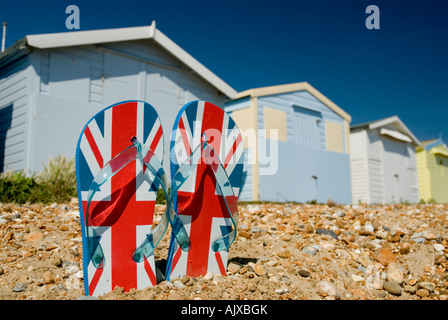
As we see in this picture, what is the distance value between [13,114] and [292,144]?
8.12 metres

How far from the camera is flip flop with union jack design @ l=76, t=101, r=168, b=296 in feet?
7.40

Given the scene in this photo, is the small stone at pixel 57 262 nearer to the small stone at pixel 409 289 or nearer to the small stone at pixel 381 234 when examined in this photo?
the small stone at pixel 409 289

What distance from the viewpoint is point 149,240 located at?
2492 mm

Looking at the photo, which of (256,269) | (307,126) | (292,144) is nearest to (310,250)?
(256,269)

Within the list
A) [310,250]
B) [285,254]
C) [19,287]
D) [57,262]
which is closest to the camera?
[19,287]

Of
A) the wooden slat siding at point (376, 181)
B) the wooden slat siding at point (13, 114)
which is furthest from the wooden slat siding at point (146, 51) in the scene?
the wooden slat siding at point (376, 181)

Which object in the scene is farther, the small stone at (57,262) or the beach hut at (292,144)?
the beach hut at (292,144)

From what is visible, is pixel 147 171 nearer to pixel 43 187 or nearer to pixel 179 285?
pixel 179 285

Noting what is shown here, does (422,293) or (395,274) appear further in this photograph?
(395,274)

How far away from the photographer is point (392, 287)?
2818 mm

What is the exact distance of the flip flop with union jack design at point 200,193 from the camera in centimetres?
262

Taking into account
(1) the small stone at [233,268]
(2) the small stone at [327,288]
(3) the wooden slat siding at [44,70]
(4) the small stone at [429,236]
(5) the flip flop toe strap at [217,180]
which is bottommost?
(2) the small stone at [327,288]
